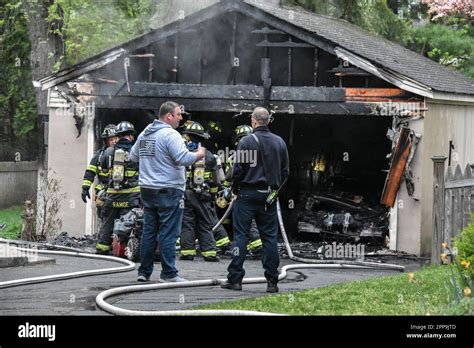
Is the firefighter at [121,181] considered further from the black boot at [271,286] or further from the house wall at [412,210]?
the house wall at [412,210]

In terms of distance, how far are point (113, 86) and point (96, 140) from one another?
44.4 inches

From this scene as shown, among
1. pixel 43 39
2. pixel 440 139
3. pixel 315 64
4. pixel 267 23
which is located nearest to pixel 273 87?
pixel 315 64

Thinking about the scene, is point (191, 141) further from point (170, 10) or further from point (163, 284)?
point (170, 10)

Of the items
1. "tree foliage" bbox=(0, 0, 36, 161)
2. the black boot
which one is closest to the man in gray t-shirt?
the black boot

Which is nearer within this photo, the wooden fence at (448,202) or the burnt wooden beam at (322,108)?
the wooden fence at (448,202)

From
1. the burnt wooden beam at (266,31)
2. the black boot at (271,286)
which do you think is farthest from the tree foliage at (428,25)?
the black boot at (271,286)

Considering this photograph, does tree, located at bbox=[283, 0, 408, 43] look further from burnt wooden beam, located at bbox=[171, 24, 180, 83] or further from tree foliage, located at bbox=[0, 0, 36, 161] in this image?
burnt wooden beam, located at bbox=[171, 24, 180, 83]

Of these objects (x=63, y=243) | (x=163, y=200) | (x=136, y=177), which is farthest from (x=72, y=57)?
(x=163, y=200)

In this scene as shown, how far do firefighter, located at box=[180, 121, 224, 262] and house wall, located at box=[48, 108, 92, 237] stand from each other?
Answer: 415 centimetres

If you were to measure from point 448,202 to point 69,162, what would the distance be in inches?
293

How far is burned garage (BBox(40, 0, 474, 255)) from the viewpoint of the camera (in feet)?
61.4

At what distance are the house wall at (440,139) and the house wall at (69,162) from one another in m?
6.18

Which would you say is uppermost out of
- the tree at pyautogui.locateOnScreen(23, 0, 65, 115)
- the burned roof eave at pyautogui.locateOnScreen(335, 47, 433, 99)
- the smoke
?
the smoke

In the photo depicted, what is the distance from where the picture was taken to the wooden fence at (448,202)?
52.7 ft
